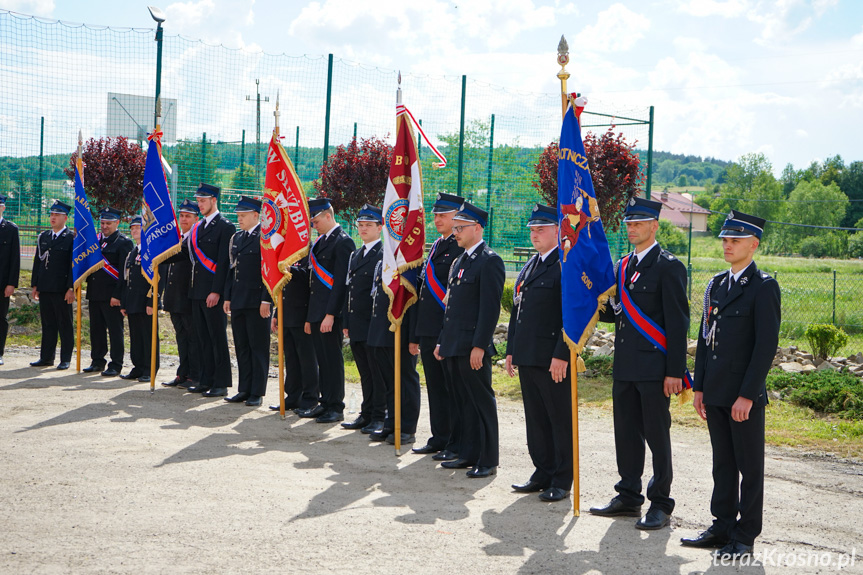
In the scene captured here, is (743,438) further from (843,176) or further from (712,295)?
(843,176)

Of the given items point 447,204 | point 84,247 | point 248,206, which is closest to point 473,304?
point 447,204

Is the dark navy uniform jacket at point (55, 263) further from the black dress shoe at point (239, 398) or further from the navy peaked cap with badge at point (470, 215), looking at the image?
the navy peaked cap with badge at point (470, 215)

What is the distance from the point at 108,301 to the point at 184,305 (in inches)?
58.0

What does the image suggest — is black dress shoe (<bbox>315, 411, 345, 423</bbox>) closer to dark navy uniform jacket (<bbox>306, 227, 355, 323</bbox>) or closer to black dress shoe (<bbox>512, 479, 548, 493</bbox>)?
dark navy uniform jacket (<bbox>306, 227, 355, 323</bbox>)

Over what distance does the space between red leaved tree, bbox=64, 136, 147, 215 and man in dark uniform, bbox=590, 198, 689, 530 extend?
9624mm

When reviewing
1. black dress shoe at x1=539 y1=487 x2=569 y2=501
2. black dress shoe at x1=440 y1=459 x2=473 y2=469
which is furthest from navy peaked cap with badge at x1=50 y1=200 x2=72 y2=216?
black dress shoe at x1=539 y1=487 x2=569 y2=501

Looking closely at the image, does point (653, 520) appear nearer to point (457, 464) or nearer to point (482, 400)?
point (482, 400)

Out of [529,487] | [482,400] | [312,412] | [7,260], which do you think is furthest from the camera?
[7,260]

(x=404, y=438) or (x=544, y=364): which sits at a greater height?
(x=544, y=364)

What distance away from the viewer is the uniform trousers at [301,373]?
8.44 meters

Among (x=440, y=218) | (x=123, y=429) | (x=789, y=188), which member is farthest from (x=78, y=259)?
(x=789, y=188)

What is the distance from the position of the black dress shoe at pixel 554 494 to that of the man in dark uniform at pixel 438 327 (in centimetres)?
122

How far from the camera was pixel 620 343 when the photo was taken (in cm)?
524

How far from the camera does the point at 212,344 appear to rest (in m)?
9.34
